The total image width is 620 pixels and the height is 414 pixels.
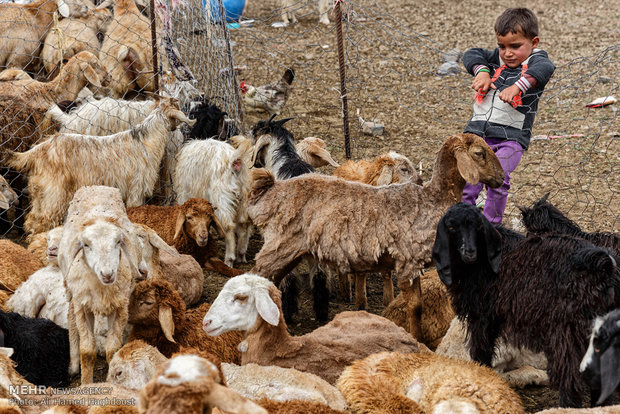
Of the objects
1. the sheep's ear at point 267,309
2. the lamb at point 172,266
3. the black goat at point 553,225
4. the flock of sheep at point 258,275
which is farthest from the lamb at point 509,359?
the lamb at point 172,266

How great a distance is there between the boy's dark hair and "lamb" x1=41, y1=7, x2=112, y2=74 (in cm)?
472

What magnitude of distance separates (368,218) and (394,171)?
58.4 inches

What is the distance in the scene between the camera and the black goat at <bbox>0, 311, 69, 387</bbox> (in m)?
4.74

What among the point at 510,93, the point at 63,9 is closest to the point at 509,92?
the point at 510,93

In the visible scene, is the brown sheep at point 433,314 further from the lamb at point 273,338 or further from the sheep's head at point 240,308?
the sheep's head at point 240,308

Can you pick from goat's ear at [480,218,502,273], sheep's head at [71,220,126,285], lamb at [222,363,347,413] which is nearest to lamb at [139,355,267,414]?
lamb at [222,363,347,413]

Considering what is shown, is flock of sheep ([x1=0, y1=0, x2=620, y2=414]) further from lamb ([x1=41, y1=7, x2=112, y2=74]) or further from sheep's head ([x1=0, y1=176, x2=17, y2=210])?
lamb ([x1=41, y1=7, x2=112, y2=74])

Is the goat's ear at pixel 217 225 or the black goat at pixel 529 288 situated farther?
the goat's ear at pixel 217 225

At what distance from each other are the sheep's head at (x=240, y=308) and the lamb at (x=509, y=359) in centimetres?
131

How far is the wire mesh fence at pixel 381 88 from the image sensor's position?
24.9 ft

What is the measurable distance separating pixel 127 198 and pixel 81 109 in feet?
3.67

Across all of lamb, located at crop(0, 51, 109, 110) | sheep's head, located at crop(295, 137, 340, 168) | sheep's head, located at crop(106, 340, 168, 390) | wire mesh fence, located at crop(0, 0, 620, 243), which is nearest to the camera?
sheep's head, located at crop(106, 340, 168, 390)

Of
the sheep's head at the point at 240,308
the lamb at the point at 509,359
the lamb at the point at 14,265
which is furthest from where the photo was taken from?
the lamb at the point at 14,265

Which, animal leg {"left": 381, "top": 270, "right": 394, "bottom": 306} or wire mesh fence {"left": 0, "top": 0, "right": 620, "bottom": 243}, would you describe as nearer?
animal leg {"left": 381, "top": 270, "right": 394, "bottom": 306}
